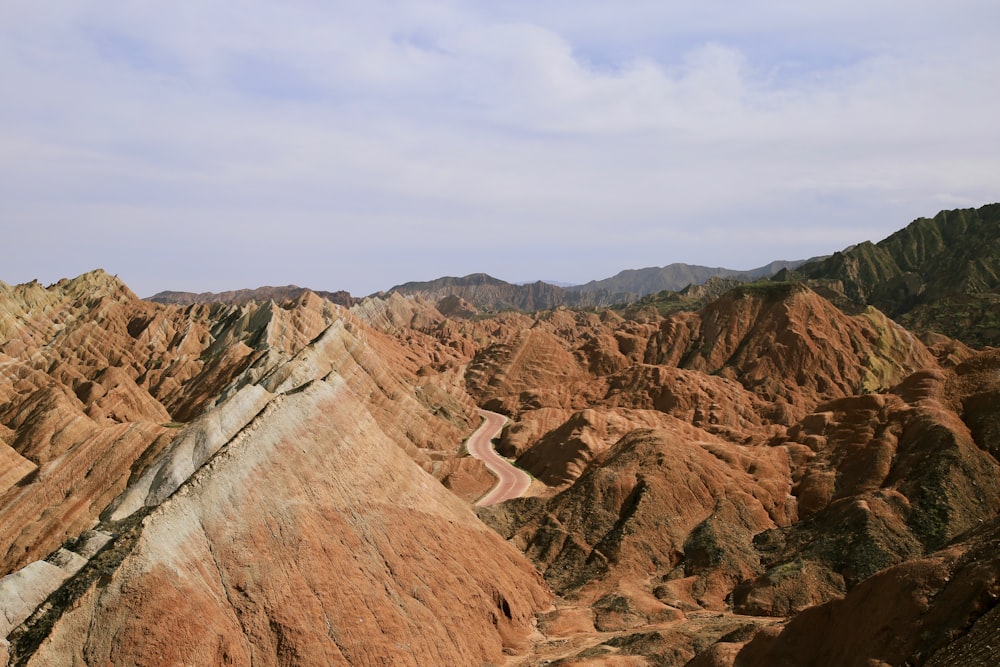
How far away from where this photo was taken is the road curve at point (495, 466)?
62088mm

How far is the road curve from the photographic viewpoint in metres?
62.1

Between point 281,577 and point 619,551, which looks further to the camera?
point 619,551

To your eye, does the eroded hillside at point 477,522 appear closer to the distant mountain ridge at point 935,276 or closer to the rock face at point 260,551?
the rock face at point 260,551

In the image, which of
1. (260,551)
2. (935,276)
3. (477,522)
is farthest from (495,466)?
(935,276)

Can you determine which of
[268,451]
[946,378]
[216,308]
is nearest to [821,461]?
[946,378]

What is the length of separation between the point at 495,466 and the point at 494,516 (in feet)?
60.5

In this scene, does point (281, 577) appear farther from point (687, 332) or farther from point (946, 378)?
point (687, 332)

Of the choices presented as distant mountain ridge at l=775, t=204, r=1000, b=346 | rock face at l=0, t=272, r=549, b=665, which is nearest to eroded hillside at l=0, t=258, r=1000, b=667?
rock face at l=0, t=272, r=549, b=665

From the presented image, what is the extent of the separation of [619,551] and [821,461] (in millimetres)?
22297

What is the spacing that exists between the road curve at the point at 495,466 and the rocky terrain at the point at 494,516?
65.8 inches

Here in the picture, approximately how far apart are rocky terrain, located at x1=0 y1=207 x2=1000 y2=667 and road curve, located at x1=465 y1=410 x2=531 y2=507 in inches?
65.8

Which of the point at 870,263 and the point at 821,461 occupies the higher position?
the point at 870,263

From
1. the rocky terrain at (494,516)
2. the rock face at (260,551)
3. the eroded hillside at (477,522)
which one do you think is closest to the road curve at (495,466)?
the rocky terrain at (494,516)

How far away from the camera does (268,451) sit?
3167 cm
